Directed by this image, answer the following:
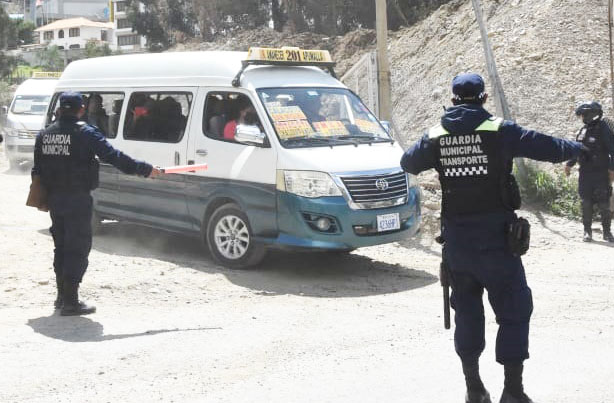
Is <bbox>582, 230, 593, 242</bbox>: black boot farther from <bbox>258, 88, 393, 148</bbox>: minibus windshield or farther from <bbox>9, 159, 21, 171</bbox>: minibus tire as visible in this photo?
<bbox>9, 159, 21, 171</bbox>: minibus tire

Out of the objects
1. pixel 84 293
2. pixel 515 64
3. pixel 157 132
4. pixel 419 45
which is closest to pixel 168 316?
pixel 84 293

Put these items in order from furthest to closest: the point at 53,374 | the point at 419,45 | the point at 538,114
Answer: the point at 419,45 → the point at 538,114 → the point at 53,374

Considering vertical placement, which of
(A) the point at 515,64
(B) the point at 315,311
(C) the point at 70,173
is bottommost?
(B) the point at 315,311

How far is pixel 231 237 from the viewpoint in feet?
30.0

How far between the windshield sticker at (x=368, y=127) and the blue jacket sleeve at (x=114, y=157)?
297cm

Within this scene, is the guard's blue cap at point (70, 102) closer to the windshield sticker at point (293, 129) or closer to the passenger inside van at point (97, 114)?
the windshield sticker at point (293, 129)

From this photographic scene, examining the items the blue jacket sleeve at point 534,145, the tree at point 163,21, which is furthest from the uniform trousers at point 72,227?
the tree at point 163,21

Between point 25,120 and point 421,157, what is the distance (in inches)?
626

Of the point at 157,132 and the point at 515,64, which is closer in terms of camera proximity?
the point at 157,132

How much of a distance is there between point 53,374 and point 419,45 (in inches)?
684

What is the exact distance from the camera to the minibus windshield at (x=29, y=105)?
64.2 ft

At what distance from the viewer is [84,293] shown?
8070 mm

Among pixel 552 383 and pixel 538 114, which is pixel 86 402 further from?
pixel 538 114

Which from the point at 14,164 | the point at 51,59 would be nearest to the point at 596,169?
the point at 14,164
